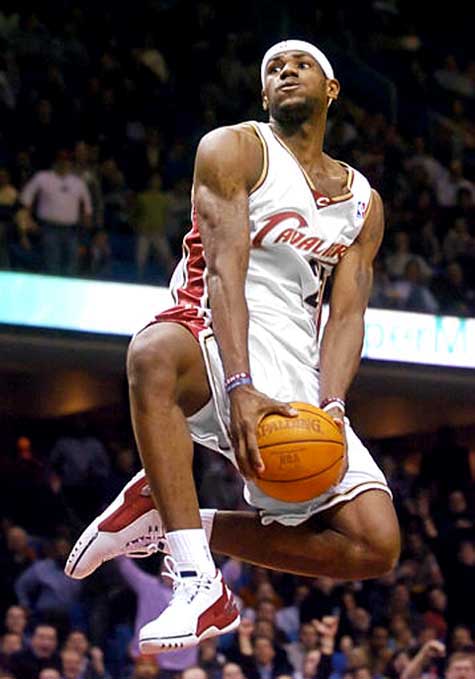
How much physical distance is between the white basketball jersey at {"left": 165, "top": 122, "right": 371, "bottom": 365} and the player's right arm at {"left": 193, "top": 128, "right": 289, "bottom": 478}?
0.08m

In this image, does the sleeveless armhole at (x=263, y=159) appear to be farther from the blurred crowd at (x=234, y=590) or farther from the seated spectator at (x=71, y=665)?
the seated spectator at (x=71, y=665)

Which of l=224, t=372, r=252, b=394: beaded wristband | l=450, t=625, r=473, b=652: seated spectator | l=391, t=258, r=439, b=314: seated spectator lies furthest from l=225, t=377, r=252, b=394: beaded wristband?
l=391, t=258, r=439, b=314: seated spectator

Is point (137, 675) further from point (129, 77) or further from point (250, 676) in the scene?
point (129, 77)

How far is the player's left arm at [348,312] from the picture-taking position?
4.99 metres

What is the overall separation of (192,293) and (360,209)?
0.63 meters

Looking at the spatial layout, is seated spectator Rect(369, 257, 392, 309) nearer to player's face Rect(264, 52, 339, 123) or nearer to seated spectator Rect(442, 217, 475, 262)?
seated spectator Rect(442, 217, 475, 262)

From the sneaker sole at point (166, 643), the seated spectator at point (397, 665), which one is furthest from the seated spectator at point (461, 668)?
the sneaker sole at point (166, 643)

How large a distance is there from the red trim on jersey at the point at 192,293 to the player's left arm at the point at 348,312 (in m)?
0.42

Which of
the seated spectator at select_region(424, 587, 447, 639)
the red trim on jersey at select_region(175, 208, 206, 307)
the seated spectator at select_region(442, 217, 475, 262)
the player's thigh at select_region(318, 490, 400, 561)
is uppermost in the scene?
the red trim on jersey at select_region(175, 208, 206, 307)

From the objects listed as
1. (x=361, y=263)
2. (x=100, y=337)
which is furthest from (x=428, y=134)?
(x=361, y=263)

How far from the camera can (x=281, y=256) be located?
498 cm

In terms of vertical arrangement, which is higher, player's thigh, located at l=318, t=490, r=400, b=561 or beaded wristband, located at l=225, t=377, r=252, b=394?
beaded wristband, located at l=225, t=377, r=252, b=394

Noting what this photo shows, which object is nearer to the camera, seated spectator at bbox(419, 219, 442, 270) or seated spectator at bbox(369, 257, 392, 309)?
seated spectator at bbox(369, 257, 392, 309)

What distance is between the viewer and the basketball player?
4.67 meters
